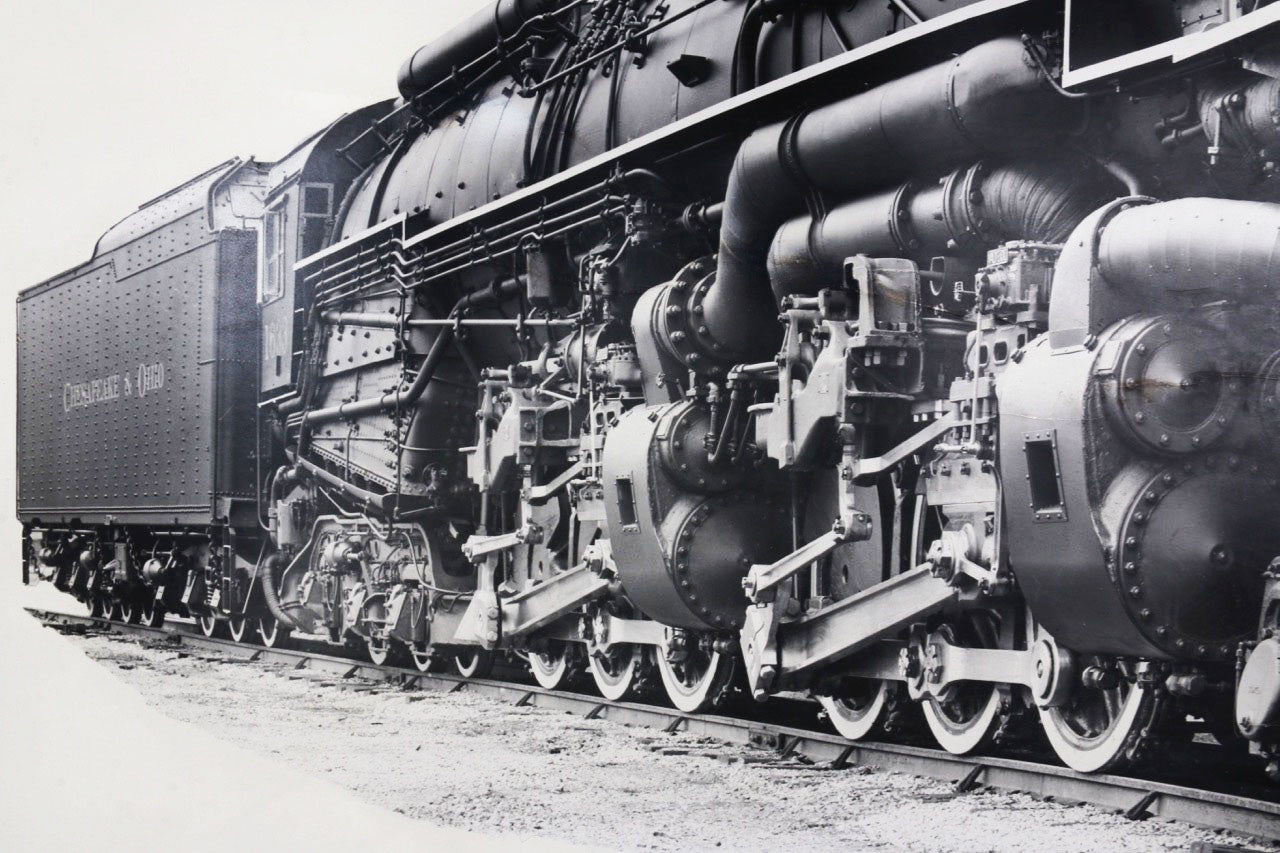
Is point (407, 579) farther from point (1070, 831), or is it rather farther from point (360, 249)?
point (1070, 831)

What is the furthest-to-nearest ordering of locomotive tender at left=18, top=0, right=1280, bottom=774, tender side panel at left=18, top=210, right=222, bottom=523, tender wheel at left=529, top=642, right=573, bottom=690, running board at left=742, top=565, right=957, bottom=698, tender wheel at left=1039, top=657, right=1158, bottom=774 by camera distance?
tender side panel at left=18, top=210, right=222, bottom=523 < tender wheel at left=529, top=642, right=573, bottom=690 < running board at left=742, top=565, right=957, bottom=698 < tender wheel at left=1039, top=657, right=1158, bottom=774 < locomotive tender at left=18, top=0, right=1280, bottom=774

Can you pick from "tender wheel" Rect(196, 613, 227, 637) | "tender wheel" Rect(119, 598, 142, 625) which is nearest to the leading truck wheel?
"tender wheel" Rect(196, 613, 227, 637)

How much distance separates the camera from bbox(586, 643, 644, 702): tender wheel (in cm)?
836

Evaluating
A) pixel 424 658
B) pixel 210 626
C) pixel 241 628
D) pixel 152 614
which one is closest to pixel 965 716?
pixel 424 658

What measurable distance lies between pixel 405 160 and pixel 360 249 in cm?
76

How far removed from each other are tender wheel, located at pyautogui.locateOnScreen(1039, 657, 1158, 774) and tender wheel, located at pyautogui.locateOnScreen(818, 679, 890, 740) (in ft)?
3.63

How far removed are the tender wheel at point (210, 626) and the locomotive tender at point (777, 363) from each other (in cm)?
49

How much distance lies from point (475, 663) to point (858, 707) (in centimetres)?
405

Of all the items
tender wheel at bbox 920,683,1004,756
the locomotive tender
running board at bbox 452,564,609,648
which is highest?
the locomotive tender

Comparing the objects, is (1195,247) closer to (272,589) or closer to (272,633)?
(272,589)

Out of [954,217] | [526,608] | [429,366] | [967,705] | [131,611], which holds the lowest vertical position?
[131,611]

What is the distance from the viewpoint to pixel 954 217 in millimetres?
5520

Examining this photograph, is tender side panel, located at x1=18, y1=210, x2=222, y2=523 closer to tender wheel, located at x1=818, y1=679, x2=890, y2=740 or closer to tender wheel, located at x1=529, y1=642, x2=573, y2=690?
tender wheel, located at x1=529, y1=642, x2=573, y2=690

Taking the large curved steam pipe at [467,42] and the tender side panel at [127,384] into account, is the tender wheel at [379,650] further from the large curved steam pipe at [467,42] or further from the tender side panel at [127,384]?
the large curved steam pipe at [467,42]
